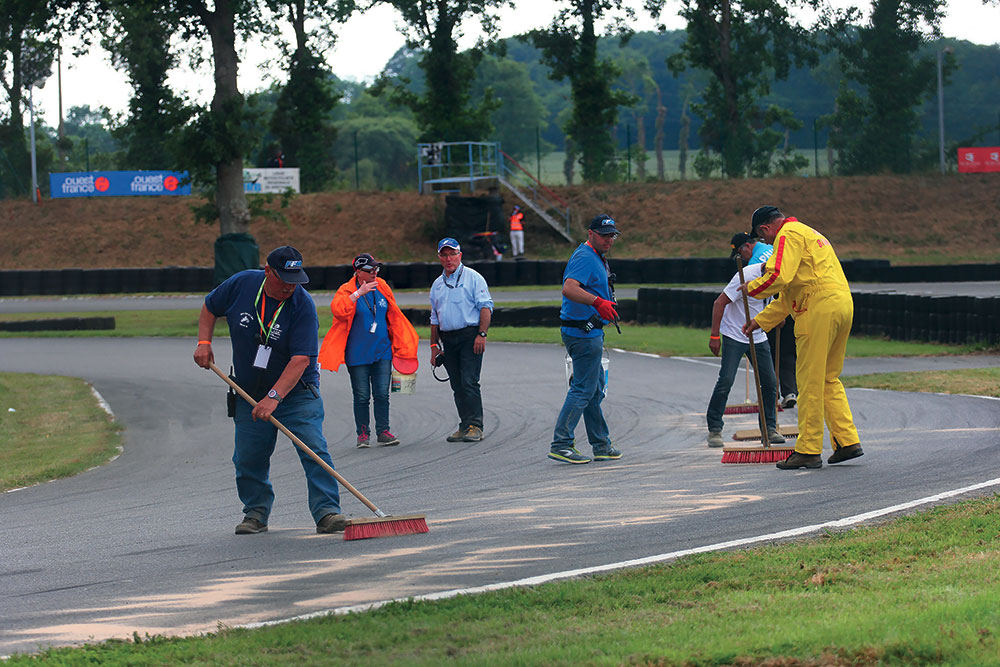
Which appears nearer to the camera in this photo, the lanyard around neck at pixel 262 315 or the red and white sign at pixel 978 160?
the lanyard around neck at pixel 262 315

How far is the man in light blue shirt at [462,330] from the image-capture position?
1170 cm

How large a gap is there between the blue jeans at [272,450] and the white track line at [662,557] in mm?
1852

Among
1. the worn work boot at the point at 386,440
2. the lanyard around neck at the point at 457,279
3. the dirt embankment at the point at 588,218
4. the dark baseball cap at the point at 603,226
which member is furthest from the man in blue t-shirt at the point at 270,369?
the dirt embankment at the point at 588,218

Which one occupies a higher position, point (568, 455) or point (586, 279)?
point (586, 279)

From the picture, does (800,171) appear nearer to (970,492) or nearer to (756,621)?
(970,492)

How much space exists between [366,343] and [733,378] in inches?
139

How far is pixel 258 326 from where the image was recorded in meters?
7.41

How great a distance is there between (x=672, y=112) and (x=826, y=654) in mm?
127600

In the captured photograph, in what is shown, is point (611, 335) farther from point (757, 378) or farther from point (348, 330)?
point (757, 378)

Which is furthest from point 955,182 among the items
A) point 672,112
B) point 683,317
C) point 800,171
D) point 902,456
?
point 672,112

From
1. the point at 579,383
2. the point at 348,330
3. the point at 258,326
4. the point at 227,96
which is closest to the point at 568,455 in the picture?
the point at 579,383

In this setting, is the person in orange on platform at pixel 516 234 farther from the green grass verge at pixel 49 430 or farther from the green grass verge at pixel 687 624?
the green grass verge at pixel 687 624

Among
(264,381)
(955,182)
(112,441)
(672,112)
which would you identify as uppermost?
(672,112)

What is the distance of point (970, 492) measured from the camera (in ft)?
26.3
